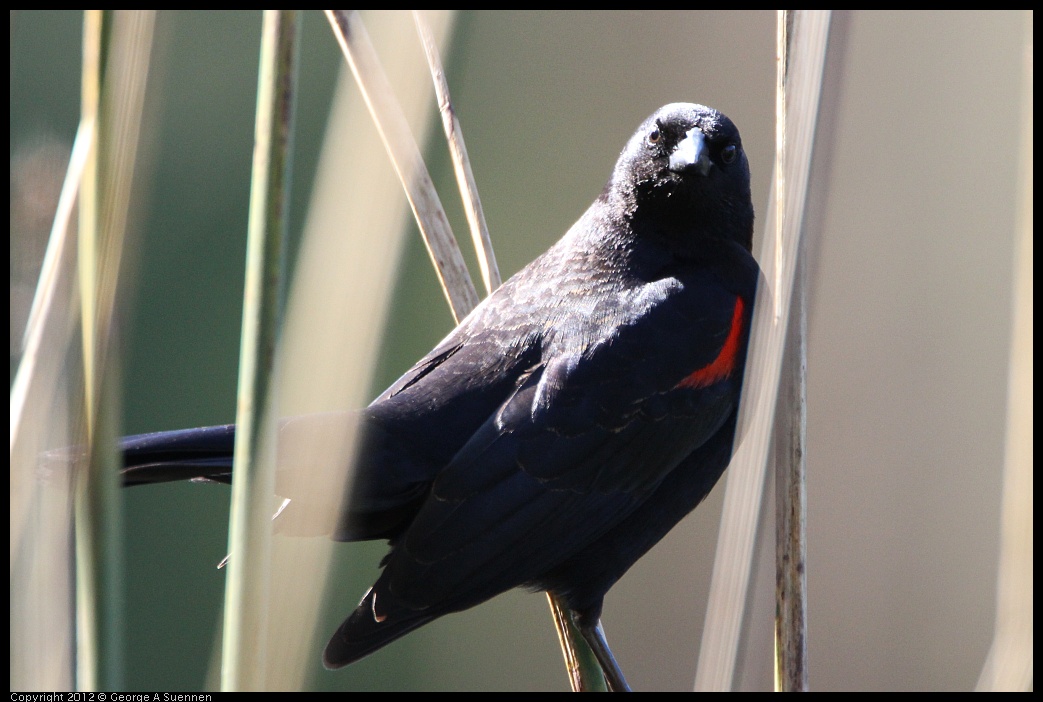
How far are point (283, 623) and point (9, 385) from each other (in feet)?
2.21

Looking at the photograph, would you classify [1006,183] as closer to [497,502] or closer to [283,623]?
[497,502]

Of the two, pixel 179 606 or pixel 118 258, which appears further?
pixel 179 606

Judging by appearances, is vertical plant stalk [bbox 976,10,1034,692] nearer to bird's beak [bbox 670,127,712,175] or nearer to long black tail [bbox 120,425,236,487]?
bird's beak [bbox 670,127,712,175]

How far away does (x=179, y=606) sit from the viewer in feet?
12.6

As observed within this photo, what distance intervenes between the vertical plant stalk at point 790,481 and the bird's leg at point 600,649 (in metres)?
0.53

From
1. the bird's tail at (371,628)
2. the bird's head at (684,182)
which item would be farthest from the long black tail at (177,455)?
the bird's head at (684,182)

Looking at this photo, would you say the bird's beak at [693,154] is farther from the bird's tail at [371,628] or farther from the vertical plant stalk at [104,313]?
the vertical plant stalk at [104,313]

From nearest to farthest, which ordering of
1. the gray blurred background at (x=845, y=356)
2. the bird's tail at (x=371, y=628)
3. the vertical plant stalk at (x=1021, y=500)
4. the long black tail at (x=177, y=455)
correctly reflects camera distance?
the vertical plant stalk at (x=1021, y=500) < the long black tail at (x=177, y=455) < the bird's tail at (x=371, y=628) < the gray blurred background at (x=845, y=356)

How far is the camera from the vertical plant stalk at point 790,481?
5.16ft

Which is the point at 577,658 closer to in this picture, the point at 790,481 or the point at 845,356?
the point at 790,481

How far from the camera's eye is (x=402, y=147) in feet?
5.66

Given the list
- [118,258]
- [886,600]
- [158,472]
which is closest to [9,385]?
[158,472]

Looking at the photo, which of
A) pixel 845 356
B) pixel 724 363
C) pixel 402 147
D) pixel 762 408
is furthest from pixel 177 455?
pixel 845 356

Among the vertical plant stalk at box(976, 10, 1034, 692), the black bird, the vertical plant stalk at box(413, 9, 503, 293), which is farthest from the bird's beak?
the vertical plant stalk at box(976, 10, 1034, 692)
